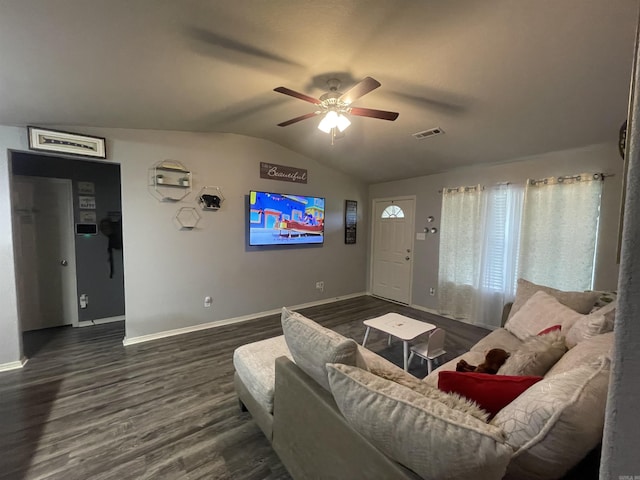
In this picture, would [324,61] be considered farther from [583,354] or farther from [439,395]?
[583,354]

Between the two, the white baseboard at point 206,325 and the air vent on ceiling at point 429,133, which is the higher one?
the air vent on ceiling at point 429,133

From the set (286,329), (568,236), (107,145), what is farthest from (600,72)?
(107,145)

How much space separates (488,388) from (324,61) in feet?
7.45

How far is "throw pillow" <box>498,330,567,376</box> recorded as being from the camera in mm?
1346

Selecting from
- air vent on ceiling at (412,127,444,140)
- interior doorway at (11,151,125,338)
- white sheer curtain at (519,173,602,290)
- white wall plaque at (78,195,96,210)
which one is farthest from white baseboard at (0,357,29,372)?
white sheer curtain at (519,173,602,290)

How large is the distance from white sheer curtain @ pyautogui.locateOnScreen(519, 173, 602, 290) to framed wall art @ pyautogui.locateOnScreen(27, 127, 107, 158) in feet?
16.3

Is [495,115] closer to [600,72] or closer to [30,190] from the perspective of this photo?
[600,72]

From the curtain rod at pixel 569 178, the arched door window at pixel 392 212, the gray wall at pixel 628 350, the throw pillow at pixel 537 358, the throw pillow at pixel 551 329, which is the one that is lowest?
the throw pillow at pixel 551 329

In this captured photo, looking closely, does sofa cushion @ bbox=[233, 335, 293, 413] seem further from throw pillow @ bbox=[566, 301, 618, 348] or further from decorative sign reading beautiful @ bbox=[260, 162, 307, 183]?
decorative sign reading beautiful @ bbox=[260, 162, 307, 183]

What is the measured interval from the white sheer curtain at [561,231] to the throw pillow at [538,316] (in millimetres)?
1036

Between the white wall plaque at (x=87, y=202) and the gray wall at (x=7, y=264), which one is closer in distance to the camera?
the gray wall at (x=7, y=264)

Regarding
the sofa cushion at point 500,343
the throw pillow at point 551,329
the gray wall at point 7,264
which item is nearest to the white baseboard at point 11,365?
the gray wall at point 7,264

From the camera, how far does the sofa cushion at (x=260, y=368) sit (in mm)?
1596

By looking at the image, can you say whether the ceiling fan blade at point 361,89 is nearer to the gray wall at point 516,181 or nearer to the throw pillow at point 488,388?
the throw pillow at point 488,388
